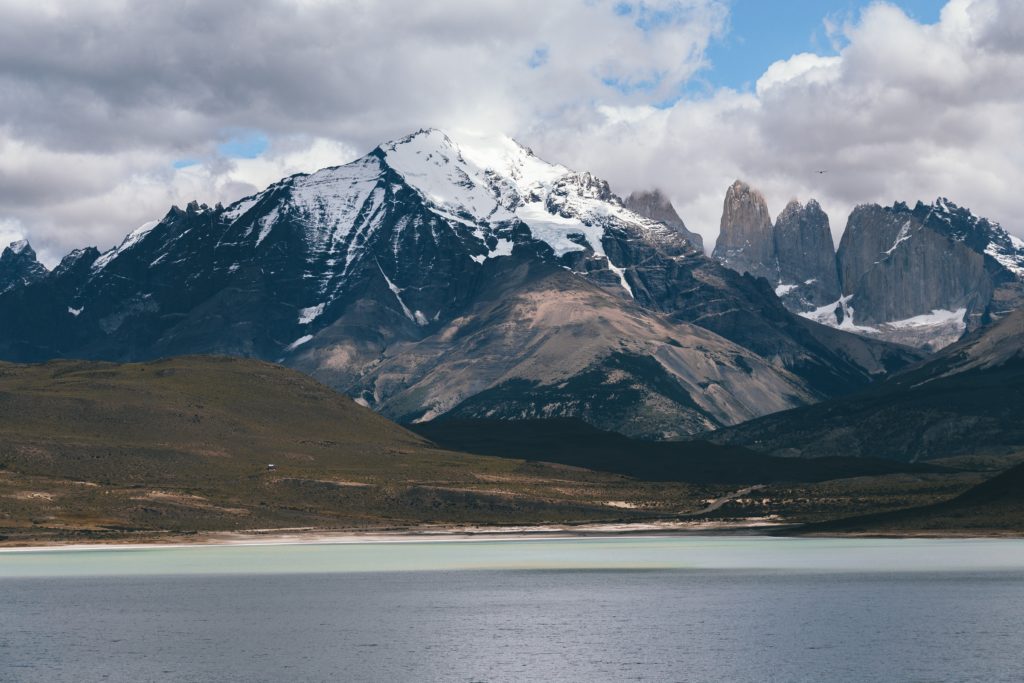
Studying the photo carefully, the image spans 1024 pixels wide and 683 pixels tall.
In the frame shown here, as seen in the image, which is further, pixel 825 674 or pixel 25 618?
pixel 25 618

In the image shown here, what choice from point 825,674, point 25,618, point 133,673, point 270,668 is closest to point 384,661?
point 270,668

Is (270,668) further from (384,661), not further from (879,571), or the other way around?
(879,571)

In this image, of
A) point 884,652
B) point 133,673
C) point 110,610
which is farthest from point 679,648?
point 110,610

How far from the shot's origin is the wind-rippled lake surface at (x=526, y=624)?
103625 millimetres

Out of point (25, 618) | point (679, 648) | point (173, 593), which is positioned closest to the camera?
point (679, 648)

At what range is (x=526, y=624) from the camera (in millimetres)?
129750

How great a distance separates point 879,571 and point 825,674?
83243mm

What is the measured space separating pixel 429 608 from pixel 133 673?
44.7 meters

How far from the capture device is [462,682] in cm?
9875

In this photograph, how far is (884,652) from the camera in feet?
358

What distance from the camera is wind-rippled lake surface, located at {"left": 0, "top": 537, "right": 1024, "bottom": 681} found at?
340 ft

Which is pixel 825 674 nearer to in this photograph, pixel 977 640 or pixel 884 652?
pixel 884 652

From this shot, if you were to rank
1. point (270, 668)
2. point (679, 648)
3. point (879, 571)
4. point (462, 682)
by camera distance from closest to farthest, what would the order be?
point (462, 682) < point (270, 668) < point (679, 648) < point (879, 571)

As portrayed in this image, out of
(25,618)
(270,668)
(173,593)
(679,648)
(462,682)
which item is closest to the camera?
(462,682)
